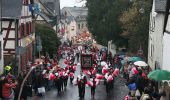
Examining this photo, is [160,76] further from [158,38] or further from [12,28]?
[12,28]

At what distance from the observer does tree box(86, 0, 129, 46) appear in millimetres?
60806

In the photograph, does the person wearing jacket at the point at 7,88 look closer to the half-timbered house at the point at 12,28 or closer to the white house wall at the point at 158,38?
the white house wall at the point at 158,38

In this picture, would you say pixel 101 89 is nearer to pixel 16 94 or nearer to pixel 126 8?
pixel 16 94

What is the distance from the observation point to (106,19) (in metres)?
63.2

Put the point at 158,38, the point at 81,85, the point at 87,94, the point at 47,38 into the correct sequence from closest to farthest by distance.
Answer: the point at 81,85
the point at 87,94
the point at 158,38
the point at 47,38

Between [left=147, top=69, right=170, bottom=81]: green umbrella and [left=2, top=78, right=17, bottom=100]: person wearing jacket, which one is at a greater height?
[left=147, top=69, right=170, bottom=81]: green umbrella

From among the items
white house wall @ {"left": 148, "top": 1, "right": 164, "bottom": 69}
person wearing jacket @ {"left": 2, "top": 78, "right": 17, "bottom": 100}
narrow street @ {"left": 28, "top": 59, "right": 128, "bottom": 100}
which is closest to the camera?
person wearing jacket @ {"left": 2, "top": 78, "right": 17, "bottom": 100}

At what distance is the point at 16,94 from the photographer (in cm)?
2559

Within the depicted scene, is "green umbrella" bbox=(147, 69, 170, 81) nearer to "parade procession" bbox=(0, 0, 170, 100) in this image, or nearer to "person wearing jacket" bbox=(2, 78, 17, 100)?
"parade procession" bbox=(0, 0, 170, 100)

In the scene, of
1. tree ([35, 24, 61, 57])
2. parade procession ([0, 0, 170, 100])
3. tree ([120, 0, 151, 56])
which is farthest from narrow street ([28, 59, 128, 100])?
tree ([35, 24, 61, 57])

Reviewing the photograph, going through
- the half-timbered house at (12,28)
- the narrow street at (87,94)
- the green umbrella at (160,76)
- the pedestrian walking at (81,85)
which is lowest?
the narrow street at (87,94)

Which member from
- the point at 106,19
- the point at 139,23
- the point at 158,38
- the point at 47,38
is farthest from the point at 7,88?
the point at 106,19

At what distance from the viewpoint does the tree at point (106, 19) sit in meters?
60.8

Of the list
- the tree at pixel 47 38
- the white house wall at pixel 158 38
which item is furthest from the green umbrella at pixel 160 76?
the tree at pixel 47 38
